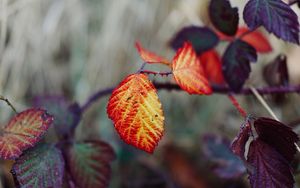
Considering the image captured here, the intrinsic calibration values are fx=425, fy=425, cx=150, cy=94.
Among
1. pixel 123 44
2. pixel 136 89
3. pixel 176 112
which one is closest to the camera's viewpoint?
pixel 136 89

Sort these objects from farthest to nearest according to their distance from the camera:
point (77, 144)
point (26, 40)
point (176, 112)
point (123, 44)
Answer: point (176, 112)
point (123, 44)
point (26, 40)
point (77, 144)

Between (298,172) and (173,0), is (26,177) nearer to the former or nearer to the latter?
(298,172)

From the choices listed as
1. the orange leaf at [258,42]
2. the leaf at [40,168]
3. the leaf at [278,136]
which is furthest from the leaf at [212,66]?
the leaf at [40,168]

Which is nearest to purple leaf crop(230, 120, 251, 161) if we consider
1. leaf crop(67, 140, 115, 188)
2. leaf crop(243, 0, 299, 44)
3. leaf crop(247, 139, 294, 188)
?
leaf crop(247, 139, 294, 188)

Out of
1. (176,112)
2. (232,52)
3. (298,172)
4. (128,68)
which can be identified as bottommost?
(176,112)

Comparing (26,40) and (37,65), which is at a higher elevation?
(26,40)

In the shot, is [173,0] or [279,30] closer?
[279,30]

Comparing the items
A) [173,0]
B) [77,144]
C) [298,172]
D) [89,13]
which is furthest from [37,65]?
→ [298,172]
